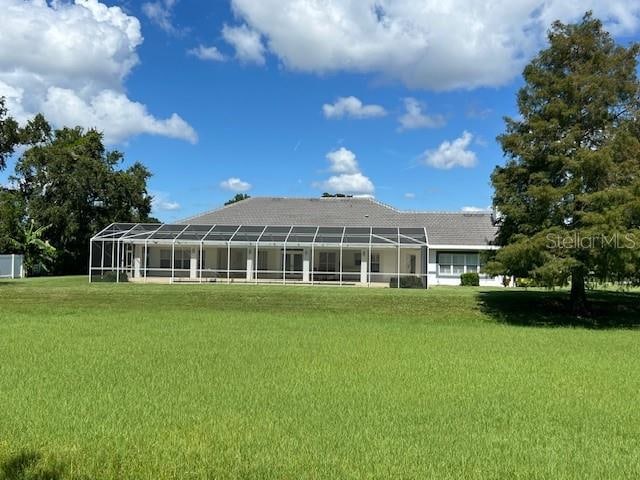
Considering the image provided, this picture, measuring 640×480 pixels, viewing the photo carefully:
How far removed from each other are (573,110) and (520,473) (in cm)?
1815

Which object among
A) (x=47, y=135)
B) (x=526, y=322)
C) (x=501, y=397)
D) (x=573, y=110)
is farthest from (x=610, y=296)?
(x=47, y=135)

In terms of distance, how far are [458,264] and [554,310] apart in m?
15.1

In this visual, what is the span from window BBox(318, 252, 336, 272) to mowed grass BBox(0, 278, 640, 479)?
64.5 feet

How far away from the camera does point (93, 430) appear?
674cm

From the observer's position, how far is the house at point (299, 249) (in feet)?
112

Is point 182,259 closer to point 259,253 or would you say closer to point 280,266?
A: point 259,253

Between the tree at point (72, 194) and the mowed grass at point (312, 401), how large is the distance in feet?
96.7

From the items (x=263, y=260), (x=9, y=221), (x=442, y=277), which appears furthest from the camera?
(x=442, y=277)

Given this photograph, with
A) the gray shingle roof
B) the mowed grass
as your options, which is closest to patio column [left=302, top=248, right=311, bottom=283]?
the gray shingle roof

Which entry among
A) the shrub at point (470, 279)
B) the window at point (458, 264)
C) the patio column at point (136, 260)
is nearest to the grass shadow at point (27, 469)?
the patio column at point (136, 260)

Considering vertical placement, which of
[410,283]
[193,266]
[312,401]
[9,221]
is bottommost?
[312,401]

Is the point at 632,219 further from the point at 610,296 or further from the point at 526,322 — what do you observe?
the point at 610,296

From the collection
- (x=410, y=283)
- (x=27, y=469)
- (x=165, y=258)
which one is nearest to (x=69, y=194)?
(x=165, y=258)

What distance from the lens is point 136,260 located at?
118ft
